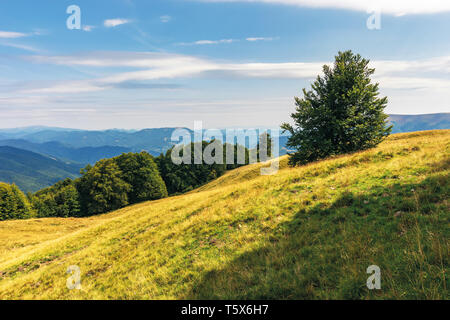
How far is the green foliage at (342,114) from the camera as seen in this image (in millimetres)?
23375

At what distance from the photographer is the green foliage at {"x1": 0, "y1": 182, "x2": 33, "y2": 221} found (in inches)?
2174

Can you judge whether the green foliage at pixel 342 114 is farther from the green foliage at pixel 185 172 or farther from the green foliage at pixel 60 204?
the green foliage at pixel 60 204

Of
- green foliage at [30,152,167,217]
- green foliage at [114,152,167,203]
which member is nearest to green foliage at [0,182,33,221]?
green foliage at [30,152,167,217]

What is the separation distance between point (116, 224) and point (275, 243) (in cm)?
1850

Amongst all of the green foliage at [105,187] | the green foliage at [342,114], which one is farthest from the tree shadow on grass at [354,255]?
the green foliage at [105,187]

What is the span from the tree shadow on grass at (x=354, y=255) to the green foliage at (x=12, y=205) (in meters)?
74.5

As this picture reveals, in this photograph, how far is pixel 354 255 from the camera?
571 cm

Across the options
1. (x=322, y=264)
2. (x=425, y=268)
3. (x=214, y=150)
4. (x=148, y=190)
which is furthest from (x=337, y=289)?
(x=214, y=150)

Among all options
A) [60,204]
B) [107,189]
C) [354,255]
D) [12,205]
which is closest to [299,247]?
[354,255]

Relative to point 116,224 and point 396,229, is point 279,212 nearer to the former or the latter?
point 396,229

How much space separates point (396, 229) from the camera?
20.9ft

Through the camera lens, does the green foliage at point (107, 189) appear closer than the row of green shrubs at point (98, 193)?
No

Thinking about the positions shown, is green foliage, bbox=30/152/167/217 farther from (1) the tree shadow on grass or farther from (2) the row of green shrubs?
(1) the tree shadow on grass

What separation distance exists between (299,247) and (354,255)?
166 cm
